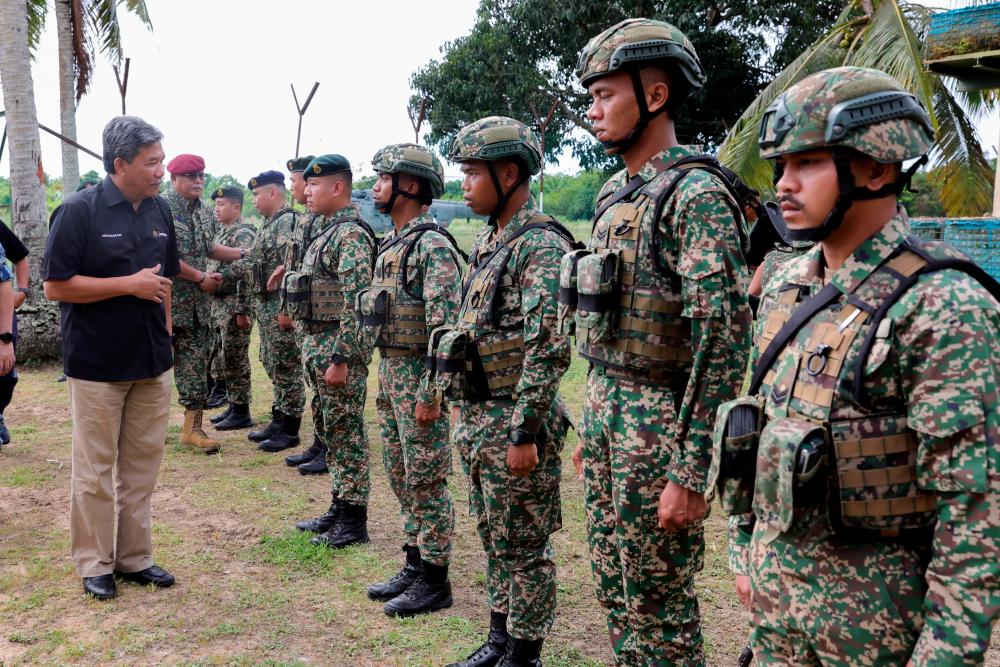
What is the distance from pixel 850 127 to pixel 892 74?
10.5 metres

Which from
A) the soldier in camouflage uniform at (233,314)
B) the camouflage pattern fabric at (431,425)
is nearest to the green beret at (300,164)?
the soldier in camouflage uniform at (233,314)

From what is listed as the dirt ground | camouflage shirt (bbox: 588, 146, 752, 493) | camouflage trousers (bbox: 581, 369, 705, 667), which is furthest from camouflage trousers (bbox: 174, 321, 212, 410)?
camouflage shirt (bbox: 588, 146, 752, 493)

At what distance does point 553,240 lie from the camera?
10.9 feet

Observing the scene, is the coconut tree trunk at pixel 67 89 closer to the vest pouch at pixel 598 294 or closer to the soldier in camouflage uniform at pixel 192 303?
the soldier in camouflage uniform at pixel 192 303

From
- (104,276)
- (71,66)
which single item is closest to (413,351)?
(104,276)

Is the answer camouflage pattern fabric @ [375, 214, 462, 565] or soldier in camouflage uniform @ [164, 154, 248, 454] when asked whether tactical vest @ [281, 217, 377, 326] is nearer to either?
camouflage pattern fabric @ [375, 214, 462, 565]

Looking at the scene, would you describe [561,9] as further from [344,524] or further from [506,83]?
[344,524]

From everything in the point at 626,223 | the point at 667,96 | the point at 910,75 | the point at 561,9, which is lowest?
the point at 626,223

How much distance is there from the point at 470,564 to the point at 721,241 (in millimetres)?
3034

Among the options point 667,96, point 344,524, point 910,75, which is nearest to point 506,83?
point 910,75

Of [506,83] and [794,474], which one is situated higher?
[506,83]

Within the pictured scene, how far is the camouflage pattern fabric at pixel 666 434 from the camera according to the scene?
2.39 metres

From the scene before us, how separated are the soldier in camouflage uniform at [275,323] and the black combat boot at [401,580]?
3.12 meters

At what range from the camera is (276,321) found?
736 cm
